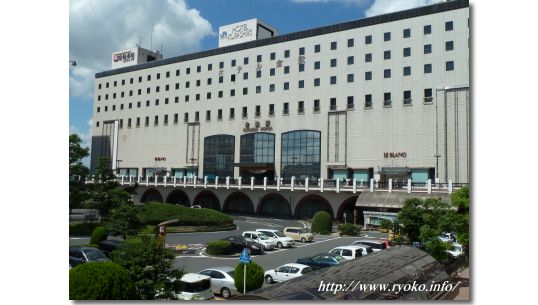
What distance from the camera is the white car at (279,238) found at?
50.3 ft

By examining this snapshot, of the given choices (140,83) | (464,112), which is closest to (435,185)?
(464,112)

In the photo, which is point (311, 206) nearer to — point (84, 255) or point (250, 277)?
point (250, 277)

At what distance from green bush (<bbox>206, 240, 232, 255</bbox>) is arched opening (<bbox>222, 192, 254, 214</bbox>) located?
1.78 m

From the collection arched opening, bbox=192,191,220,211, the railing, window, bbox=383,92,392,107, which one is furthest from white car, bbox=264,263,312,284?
window, bbox=383,92,392,107

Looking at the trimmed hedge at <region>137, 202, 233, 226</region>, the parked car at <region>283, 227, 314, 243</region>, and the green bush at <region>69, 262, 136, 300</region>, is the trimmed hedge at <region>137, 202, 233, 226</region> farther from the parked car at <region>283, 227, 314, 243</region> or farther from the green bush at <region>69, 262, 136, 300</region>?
the green bush at <region>69, 262, 136, 300</region>

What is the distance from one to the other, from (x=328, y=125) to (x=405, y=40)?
5712 mm

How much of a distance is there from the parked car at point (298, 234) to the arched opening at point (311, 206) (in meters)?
0.69

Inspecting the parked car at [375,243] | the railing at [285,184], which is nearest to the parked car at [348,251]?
the parked car at [375,243]

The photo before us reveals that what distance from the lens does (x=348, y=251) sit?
1500 cm

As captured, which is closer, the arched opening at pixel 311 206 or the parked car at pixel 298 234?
the parked car at pixel 298 234

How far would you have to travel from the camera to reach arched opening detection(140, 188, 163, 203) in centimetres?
1668

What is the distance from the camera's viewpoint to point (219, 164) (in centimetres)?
1861

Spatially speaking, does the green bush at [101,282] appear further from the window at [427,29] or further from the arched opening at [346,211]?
the window at [427,29]
